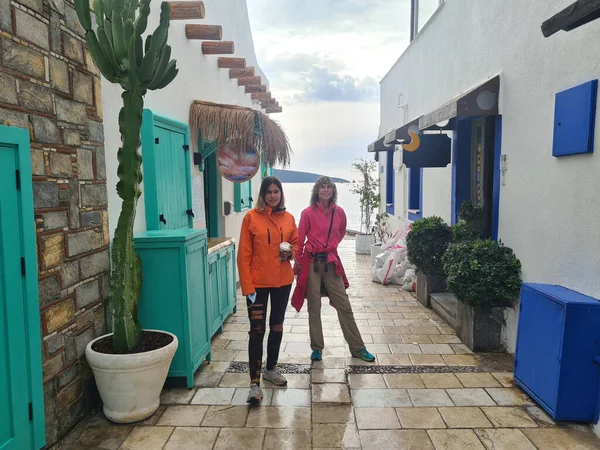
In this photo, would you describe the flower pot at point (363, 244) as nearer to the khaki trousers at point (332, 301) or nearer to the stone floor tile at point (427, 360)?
the stone floor tile at point (427, 360)

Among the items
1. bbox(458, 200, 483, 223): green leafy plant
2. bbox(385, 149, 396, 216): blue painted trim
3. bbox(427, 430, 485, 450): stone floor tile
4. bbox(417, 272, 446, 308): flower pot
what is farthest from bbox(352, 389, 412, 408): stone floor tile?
bbox(385, 149, 396, 216): blue painted trim

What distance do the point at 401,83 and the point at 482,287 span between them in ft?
23.2

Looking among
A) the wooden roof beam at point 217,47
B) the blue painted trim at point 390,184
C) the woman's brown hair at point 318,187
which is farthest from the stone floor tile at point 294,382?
the blue painted trim at point 390,184

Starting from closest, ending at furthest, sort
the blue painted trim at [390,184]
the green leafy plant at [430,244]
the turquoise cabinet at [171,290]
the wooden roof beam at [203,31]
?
the turquoise cabinet at [171,290], the wooden roof beam at [203,31], the green leafy plant at [430,244], the blue painted trim at [390,184]

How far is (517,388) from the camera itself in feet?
12.7

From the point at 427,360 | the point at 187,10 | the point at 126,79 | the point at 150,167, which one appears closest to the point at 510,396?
the point at 427,360

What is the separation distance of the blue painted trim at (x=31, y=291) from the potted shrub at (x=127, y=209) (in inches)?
17.1

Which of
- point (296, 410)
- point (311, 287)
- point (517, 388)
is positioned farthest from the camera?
point (311, 287)

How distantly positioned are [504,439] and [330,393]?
1.32 metres

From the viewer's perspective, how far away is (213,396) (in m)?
3.82

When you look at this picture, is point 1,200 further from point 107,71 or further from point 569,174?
point 569,174

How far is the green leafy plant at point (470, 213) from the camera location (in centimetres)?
563

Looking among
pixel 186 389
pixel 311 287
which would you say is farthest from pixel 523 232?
pixel 186 389

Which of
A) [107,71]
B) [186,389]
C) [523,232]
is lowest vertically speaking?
[186,389]
